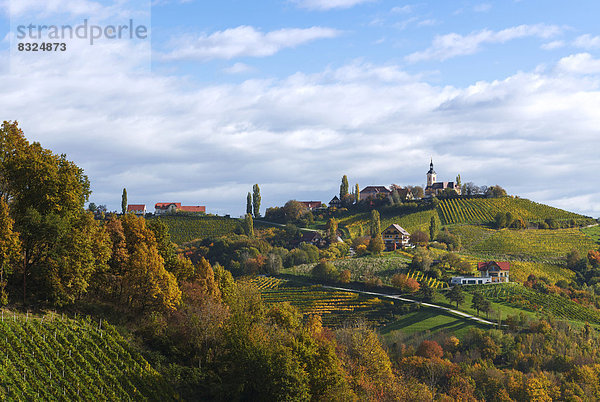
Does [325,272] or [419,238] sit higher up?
[419,238]

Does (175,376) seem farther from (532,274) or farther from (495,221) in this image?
(495,221)

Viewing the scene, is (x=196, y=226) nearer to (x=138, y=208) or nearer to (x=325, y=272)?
(x=138, y=208)

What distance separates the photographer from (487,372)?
6378 cm

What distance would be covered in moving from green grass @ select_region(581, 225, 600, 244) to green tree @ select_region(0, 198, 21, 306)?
5059 inches

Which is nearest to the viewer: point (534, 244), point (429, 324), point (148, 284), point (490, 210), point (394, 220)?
point (148, 284)

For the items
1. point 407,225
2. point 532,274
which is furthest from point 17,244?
point 407,225

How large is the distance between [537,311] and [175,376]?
205 feet

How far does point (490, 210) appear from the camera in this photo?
6388 inches

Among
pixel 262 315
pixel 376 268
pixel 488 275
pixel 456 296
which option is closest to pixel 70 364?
pixel 262 315

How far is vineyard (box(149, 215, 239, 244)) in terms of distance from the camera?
150875 millimetres

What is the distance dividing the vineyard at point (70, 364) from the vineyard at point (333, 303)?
42579mm

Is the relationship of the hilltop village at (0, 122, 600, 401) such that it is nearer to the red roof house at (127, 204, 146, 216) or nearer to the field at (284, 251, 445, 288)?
the field at (284, 251, 445, 288)

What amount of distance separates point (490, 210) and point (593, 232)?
27.0 metres

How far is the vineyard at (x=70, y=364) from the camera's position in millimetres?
32188
